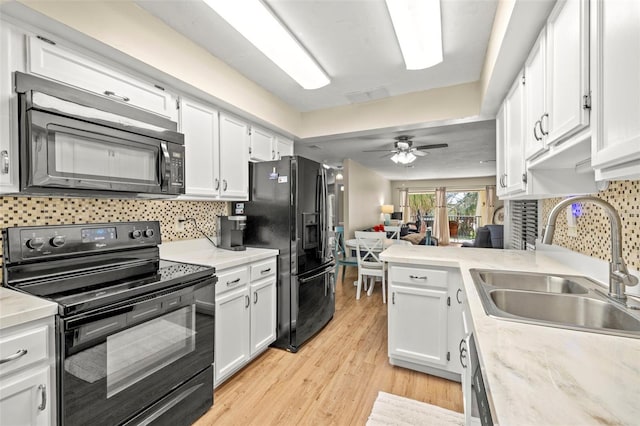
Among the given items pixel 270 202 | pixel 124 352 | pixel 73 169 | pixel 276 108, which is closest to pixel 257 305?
pixel 270 202

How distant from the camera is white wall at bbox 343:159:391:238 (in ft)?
20.4

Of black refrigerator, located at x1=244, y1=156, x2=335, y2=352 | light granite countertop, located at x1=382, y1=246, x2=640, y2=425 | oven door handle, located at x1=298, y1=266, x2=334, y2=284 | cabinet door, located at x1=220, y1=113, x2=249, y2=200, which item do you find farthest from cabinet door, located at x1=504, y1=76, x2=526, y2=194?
cabinet door, located at x1=220, y1=113, x2=249, y2=200

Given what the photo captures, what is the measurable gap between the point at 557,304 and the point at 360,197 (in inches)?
228

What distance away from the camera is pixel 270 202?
269 centimetres

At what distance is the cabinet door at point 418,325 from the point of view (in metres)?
2.06

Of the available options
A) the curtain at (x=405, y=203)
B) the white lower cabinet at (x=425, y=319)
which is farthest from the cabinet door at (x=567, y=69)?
the curtain at (x=405, y=203)

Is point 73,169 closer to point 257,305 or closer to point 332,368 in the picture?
point 257,305

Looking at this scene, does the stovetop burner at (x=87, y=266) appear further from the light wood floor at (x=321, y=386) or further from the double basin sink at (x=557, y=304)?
the double basin sink at (x=557, y=304)

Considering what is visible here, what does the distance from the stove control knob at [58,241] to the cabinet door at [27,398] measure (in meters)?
0.68

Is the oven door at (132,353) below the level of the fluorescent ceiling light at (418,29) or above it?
below

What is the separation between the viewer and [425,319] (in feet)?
6.95

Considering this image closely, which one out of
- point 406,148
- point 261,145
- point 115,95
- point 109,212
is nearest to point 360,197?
point 406,148

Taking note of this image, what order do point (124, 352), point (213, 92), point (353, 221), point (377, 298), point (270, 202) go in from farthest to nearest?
point (353, 221) < point (377, 298) < point (270, 202) < point (213, 92) < point (124, 352)

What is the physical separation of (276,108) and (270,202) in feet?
3.54
